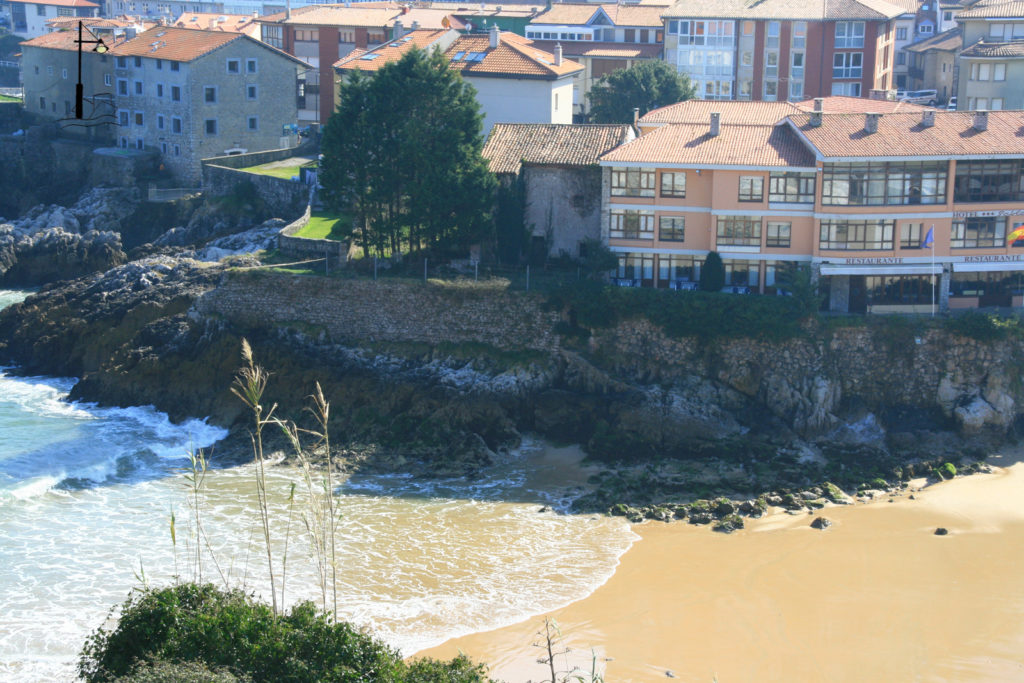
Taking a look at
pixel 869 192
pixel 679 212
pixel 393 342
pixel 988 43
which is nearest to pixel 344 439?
pixel 393 342

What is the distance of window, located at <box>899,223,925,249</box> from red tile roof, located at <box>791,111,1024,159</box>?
2437 millimetres

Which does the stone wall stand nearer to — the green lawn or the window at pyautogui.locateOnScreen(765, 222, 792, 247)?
the green lawn

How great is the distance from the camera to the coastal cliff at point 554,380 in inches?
1490

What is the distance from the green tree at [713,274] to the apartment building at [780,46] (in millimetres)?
29863

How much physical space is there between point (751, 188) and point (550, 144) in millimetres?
7891

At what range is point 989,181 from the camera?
41875 mm

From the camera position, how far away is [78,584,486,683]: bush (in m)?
21.4

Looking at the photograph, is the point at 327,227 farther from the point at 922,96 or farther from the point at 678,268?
the point at 922,96

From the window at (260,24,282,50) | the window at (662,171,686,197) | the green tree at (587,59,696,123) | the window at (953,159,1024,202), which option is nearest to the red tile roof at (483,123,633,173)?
the window at (662,171,686,197)

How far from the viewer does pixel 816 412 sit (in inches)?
1531

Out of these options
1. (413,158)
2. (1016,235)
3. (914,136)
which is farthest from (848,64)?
(413,158)

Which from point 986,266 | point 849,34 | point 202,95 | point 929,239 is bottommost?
point 986,266

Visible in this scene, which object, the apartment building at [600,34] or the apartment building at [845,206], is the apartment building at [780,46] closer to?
the apartment building at [600,34]

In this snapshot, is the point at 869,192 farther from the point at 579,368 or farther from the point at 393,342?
the point at 393,342
